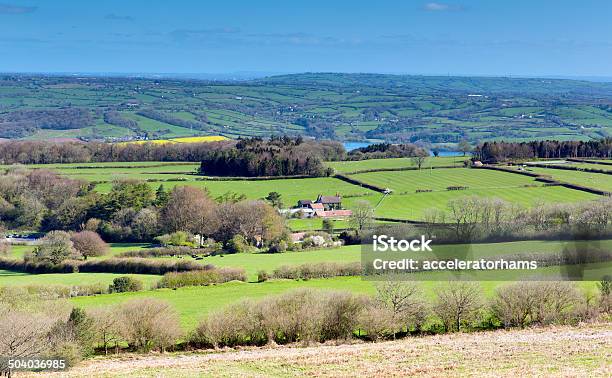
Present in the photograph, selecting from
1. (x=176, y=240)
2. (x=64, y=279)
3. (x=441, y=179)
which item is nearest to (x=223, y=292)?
(x=64, y=279)

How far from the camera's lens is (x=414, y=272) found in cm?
3428

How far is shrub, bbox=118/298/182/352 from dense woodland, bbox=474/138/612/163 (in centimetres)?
7644

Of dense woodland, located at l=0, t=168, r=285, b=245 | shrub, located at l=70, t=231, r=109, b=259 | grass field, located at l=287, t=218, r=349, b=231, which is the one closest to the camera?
shrub, located at l=70, t=231, r=109, b=259

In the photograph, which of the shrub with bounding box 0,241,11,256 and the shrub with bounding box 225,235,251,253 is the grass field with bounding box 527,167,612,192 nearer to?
the shrub with bounding box 225,235,251,253

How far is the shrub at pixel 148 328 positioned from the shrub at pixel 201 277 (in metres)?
12.2

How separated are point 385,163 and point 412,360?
248 feet

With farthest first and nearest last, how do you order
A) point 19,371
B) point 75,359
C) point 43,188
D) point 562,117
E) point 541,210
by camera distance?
1. point 562,117
2. point 43,188
3. point 541,210
4. point 75,359
5. point 19,371

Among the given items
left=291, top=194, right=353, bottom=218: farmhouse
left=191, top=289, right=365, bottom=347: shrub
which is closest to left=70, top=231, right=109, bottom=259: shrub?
left=291, top=194, right=353, bottom=218: farmhouse

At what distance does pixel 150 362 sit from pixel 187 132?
155 metres

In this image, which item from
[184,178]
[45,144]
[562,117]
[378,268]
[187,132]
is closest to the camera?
[378,268]

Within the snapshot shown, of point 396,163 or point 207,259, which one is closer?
point 207,259

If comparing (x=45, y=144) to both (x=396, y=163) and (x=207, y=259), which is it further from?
(x=207, y=259)

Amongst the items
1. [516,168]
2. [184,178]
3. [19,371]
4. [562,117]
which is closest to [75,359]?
[19,371]

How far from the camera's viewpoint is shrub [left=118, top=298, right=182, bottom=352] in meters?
28.5
